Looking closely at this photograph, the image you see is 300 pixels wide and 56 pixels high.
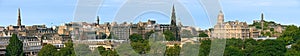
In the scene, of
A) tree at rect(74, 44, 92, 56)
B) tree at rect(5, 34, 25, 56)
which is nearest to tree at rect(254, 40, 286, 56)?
tree at rect(5, 34, 25, 56)

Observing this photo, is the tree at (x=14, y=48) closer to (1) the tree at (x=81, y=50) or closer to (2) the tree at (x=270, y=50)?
(2) the tree at (x=270, y=50)

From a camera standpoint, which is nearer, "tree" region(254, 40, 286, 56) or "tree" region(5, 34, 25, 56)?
"tree" region(254, 40, 286, 56)

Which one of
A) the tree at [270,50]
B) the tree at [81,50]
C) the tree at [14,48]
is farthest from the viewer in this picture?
the tree at [14,48]

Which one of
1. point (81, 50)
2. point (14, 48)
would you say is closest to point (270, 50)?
point (14, 48)

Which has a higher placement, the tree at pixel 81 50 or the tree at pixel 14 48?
the tree at pixel 81 50

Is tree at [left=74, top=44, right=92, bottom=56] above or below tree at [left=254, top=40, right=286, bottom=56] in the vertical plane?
above

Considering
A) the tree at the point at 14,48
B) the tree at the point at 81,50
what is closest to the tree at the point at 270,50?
the tree at the point at 14,48

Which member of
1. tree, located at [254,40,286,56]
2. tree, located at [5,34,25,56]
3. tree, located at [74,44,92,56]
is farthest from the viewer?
tree, located at [5,34,25,56]

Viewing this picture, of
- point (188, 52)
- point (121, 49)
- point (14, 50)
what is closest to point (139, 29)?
point (14, 50)

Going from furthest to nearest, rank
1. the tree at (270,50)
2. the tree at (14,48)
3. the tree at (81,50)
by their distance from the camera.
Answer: the tree at (14,48) < the tree at (270,50) < the tree at (81,50)

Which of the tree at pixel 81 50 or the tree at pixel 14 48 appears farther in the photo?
the tree at pixel 14 48

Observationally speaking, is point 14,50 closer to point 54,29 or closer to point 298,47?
point 298,47

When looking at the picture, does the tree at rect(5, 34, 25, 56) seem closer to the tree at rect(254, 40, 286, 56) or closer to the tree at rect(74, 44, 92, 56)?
the tree at rect(254, 40, 286, 56)

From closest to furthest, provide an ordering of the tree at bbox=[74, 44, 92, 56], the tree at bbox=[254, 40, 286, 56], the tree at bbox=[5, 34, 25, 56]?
the tree at bbox=[74, 44, 92, 56], the tree at bbox=[254, 40, 286, 56], the tree at bbox=[5, 34, 25, 56]
